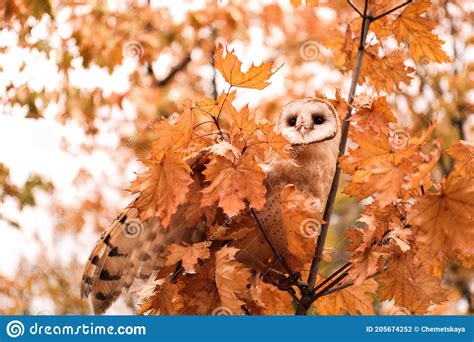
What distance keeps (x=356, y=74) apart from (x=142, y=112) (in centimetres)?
271

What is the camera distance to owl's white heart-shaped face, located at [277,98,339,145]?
1359 mm

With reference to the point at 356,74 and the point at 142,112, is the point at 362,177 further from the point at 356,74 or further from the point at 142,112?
the point at 142,112

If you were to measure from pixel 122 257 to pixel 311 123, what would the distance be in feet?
1.84

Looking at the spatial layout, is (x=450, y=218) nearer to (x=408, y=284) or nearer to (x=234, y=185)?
(x=408, y=284)

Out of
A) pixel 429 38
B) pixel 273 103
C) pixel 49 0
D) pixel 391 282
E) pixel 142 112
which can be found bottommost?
pixel 391 282

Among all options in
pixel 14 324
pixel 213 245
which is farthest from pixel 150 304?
pixel 14 324

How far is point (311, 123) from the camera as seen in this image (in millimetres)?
1372

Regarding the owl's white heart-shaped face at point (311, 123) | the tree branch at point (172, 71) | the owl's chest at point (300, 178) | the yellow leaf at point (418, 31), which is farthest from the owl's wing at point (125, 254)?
the tree branch at point (172, 71)

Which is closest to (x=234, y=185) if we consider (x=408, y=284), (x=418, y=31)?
(x=408, y=284)

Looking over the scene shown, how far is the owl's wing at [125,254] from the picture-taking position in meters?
1.37

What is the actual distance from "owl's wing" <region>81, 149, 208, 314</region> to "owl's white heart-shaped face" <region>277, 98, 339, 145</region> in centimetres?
33

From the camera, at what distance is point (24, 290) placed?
15.6ft

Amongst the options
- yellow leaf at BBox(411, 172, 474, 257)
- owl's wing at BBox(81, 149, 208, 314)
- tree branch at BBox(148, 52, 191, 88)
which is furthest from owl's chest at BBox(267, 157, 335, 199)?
tree branch at BBox(148, 52, 191, 88)

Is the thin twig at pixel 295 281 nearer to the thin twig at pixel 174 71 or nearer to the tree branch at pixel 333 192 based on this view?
the tree branch at pixel 333 192
